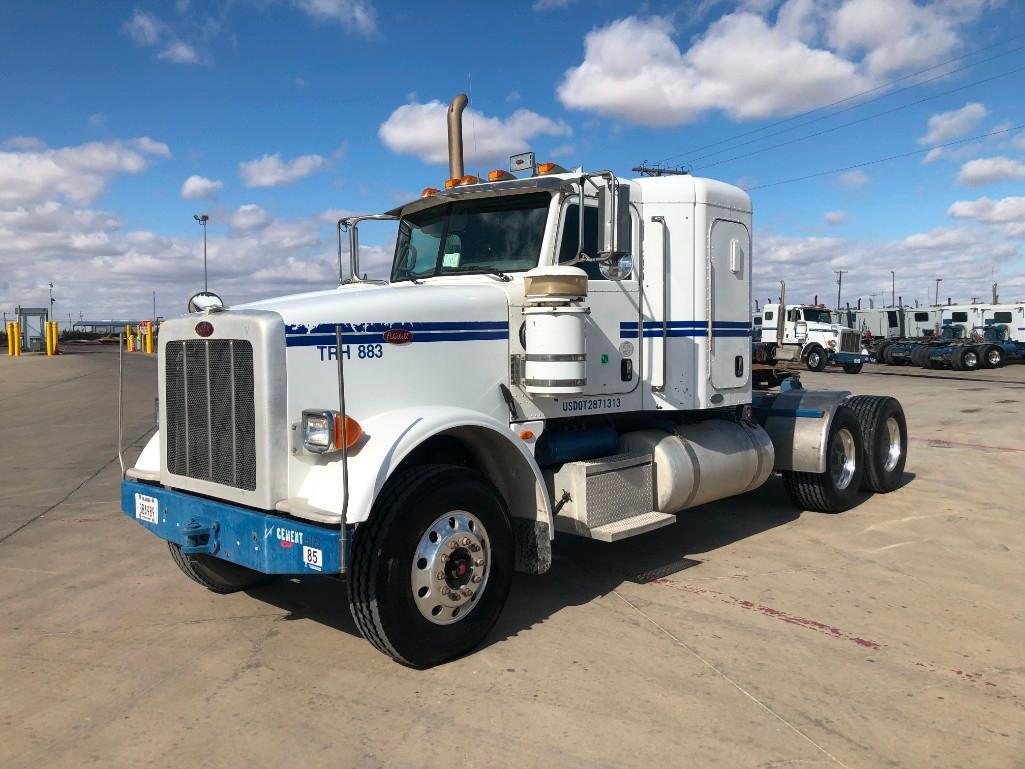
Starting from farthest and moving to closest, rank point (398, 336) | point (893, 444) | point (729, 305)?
point (893, 444)
point (729, 305)
point (398, 336)

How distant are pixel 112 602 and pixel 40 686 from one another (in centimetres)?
128

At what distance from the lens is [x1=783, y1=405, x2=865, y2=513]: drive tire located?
25.9 ft

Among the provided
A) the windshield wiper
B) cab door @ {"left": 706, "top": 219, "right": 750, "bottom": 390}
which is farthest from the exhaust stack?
cab door @ {"left": 706, "top": 219, "right": 750, "bottom": 390}

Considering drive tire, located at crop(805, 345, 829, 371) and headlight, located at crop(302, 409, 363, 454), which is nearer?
headlight, located at crop(302, 409, 363, 454)

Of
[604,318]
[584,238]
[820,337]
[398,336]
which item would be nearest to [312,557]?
[398,336]

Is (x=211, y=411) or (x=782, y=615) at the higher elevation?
(x=211, y=411)

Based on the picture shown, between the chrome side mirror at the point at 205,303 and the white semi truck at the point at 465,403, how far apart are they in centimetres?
2

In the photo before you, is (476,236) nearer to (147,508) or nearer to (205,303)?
(205,303)

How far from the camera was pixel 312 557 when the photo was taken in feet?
13.2

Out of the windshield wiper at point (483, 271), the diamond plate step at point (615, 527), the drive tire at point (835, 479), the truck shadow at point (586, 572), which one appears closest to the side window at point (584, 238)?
the windshield wiper at point (483, 271)

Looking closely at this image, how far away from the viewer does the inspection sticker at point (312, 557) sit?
157 inches

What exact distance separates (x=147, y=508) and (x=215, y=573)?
2.51ft

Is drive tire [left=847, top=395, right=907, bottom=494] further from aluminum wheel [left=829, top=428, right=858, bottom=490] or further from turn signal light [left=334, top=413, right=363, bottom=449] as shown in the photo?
turn signal light [left=334, top=413, right=363, bottom=449]

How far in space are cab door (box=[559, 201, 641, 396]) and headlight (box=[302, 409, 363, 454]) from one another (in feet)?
6.03
